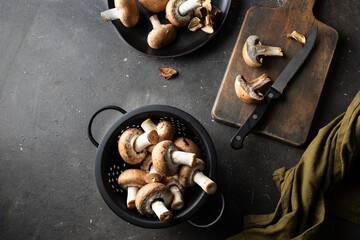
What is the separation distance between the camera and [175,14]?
116 centimetres

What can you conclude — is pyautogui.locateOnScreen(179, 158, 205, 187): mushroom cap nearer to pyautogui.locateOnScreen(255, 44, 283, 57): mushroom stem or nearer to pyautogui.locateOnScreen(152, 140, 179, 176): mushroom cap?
pyautogui.locateOnScreen(152, 140, 179, 176): mushroom cap

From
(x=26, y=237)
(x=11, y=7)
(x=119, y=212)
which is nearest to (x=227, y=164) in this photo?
(x=119, y=212)

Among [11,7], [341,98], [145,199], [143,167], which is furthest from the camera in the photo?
[11,7]

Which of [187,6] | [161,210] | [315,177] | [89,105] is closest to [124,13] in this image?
[187,6]

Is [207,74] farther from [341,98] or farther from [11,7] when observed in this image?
[11,7]

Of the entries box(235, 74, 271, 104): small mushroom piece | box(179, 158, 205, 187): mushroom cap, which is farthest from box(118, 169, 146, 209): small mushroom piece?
box(235, 74, 271, 104): small mushroom piece

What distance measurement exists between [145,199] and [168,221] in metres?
0.09

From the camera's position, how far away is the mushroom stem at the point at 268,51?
3.69ft

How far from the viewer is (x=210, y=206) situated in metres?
1.18

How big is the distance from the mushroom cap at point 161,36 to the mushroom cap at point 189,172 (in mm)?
473

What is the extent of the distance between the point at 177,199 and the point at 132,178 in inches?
5.8

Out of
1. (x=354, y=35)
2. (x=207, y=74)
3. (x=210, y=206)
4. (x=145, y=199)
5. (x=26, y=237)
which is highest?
(x=354, y=35)

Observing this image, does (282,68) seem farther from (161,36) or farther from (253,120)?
(161,36)

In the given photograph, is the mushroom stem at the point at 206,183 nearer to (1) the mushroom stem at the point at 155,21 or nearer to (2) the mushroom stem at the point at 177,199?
(2) the mushroom stem at the point at 177,199
